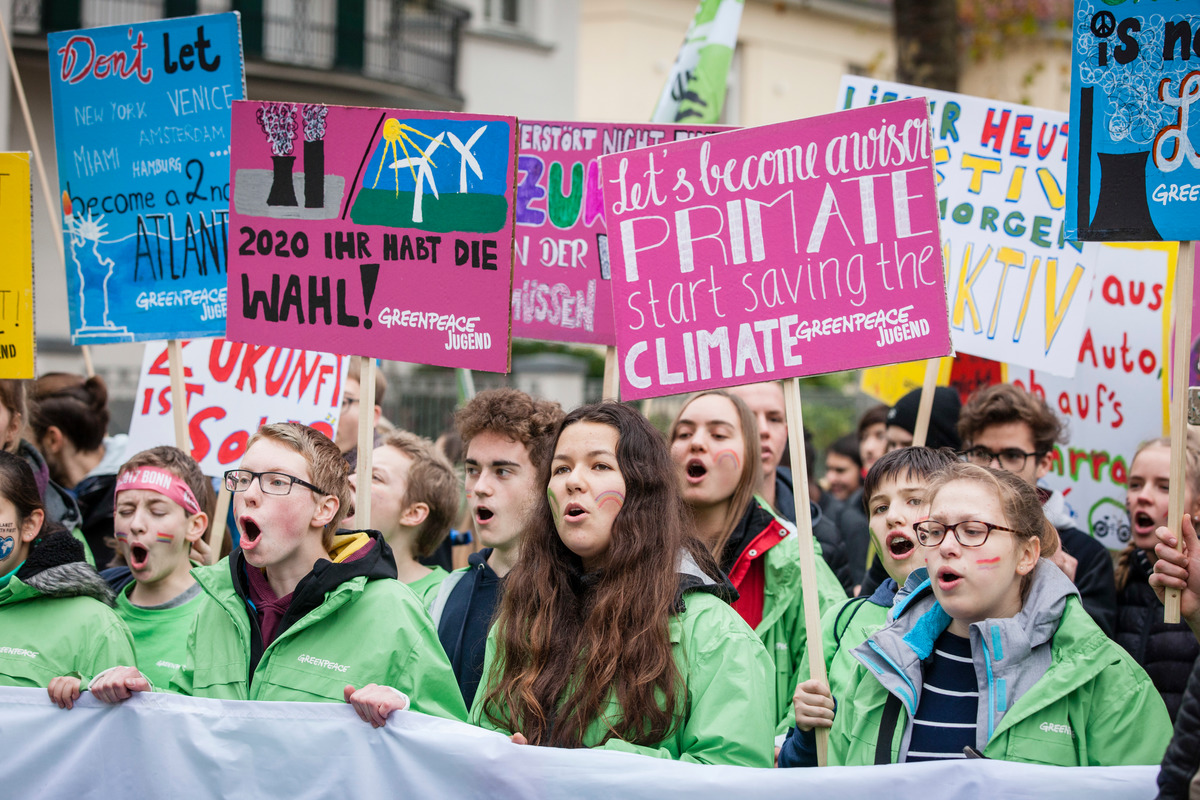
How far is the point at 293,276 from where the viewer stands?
3.87 metres

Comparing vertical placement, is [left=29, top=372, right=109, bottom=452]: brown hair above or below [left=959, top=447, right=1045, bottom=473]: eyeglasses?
above

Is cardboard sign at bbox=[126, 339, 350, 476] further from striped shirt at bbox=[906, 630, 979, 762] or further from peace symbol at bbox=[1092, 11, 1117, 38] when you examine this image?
peace symbol at bbox=[1092, 11, 1117, 38]

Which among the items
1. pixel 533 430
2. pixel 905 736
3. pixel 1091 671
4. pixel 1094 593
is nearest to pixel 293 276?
pixel 533 430

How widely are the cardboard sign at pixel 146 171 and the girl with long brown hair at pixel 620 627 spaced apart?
7.05ft

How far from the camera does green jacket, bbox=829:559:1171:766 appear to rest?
2646mm

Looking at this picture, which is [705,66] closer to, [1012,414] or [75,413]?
[1012,414]

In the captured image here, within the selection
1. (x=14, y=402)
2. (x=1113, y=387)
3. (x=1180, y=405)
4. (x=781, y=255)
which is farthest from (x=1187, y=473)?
(x=14, y=402)

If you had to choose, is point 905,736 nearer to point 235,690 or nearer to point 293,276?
point 235,690

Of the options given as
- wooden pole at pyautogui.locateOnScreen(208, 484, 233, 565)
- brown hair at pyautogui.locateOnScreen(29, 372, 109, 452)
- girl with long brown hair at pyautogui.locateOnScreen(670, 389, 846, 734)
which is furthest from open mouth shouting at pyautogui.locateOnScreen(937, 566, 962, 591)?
brown hair at pyautogui.locateOnScreen(29, 372, 109, 452)

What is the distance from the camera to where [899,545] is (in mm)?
3512

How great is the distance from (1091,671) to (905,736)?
0.44 m

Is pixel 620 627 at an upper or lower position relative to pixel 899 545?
lower

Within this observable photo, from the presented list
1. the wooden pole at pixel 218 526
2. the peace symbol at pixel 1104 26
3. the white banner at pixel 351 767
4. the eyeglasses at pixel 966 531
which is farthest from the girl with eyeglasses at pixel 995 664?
the wooden pole at pixel 218 526

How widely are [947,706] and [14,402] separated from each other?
11.4ft
